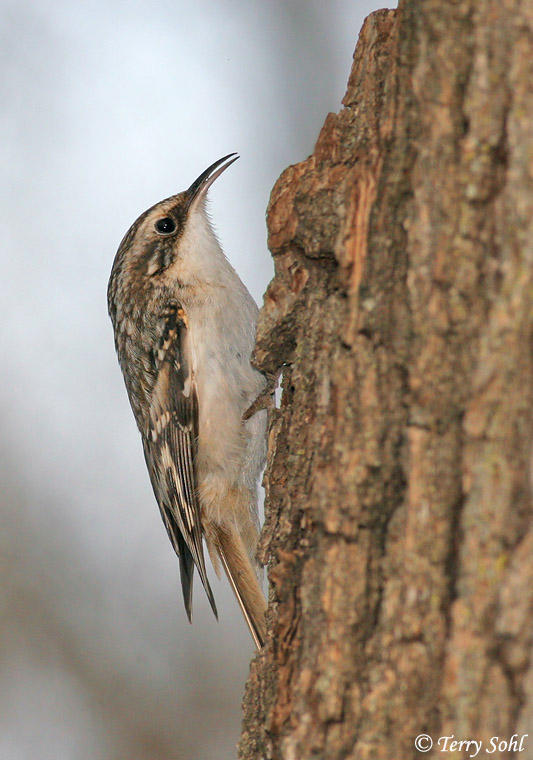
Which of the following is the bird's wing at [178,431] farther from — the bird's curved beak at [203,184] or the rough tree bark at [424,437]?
the rough tree bark at [424,437]

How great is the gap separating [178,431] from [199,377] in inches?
10.3

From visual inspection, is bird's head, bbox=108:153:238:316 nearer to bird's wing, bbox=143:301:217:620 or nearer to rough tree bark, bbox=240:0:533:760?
bird's wing, bbox=143:301:217:620

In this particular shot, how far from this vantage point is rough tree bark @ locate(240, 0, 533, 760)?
1057 millimetres

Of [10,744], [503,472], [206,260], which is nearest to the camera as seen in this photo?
[503,472]

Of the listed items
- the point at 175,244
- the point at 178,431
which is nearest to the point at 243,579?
the point at 178,431

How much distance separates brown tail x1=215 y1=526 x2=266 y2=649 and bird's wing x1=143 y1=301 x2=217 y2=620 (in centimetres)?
10

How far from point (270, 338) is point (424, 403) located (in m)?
0.71

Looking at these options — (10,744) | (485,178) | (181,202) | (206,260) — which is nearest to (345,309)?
(485,178)

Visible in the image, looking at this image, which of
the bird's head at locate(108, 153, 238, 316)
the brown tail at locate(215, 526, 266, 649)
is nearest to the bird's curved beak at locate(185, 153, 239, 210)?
the bird's head at locate(108, 153, 238, 316)

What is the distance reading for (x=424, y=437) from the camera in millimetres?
1138

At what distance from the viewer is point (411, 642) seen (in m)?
1.10

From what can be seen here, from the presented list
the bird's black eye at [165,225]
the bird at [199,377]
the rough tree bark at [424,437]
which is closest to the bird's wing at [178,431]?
the bird at [199,377]

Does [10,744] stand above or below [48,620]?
below

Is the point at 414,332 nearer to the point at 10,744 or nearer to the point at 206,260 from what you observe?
the point at 206,260
